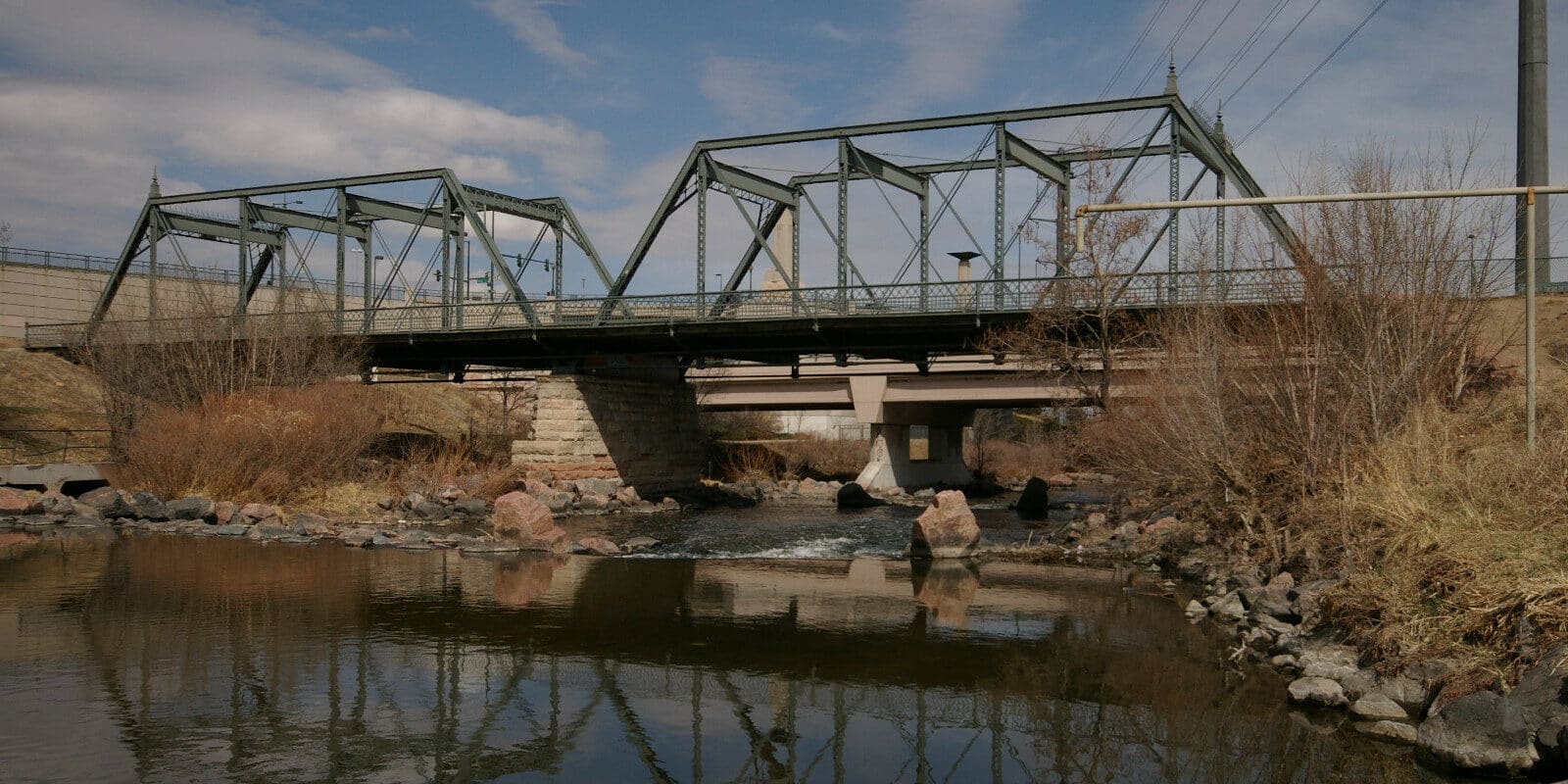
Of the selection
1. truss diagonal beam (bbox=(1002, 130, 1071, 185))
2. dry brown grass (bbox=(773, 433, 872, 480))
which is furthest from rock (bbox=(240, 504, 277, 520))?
dry brown grass (bbox=(773, 433, 872, 480))

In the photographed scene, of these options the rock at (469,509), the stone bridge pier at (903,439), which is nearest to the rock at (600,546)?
the rock at (469,509)

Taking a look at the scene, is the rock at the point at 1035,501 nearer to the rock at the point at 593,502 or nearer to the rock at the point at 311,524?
the rock at the point at 593,502

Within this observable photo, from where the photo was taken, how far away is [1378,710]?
10.8 metres

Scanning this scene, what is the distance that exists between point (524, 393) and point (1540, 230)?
A: 145 ft

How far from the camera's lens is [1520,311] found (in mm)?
28906

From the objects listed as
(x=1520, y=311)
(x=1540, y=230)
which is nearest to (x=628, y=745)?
(x=1520, y=311)

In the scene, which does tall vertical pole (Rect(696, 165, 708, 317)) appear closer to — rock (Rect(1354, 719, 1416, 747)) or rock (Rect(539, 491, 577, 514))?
rock (Rect(539, 491, 577, 514))

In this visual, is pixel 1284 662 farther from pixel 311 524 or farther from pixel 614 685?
pixel 311 524

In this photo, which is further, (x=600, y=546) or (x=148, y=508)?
(x=148, y=508)

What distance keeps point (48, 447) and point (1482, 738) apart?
41159 millimetres

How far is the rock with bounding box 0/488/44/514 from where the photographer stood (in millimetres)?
26828

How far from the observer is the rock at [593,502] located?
3617 cm

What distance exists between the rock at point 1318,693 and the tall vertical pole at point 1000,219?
19.3m

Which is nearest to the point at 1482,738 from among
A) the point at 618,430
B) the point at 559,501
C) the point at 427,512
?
the point at 427,512
